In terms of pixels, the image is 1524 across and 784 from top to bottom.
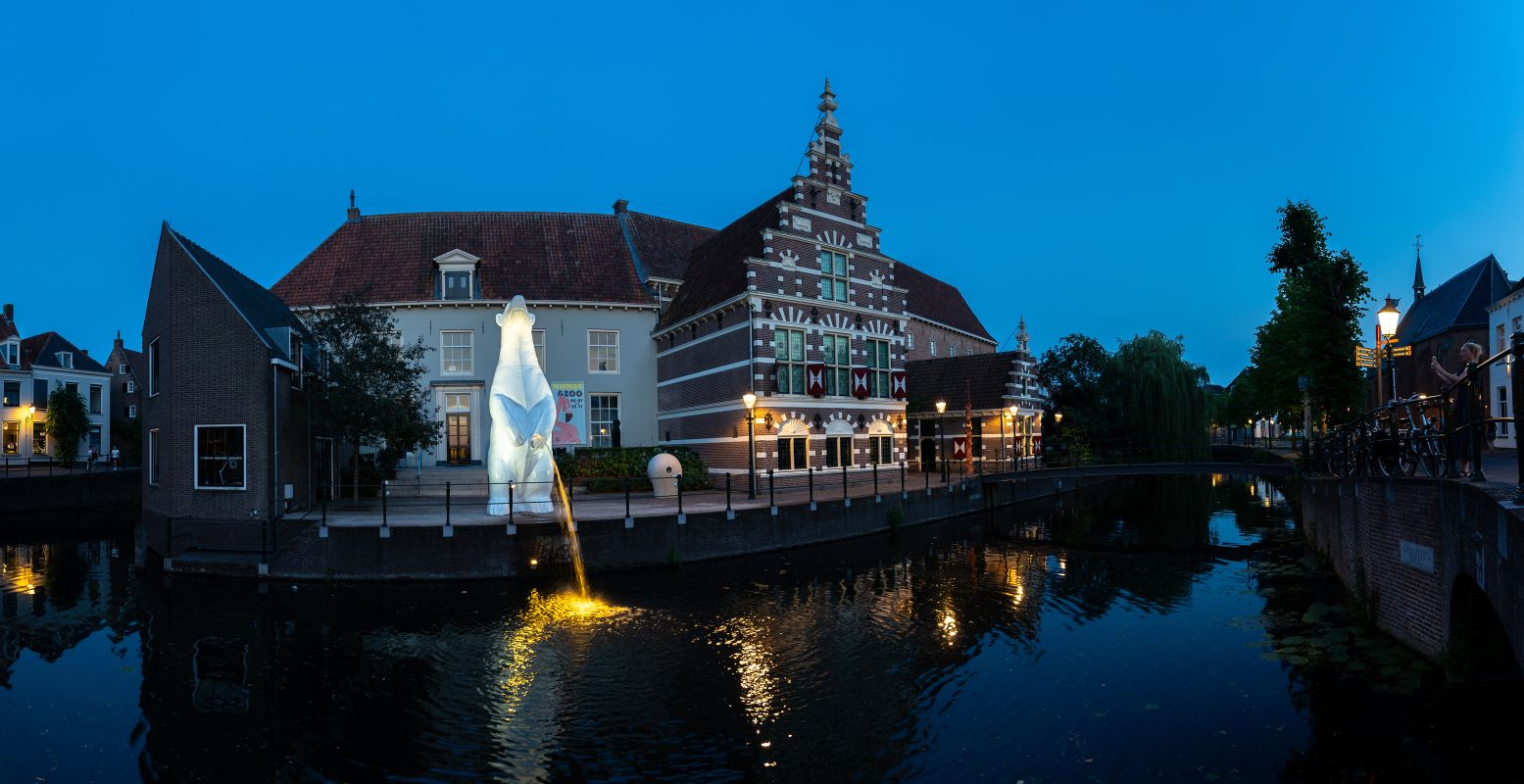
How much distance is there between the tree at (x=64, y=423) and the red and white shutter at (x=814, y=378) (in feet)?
135

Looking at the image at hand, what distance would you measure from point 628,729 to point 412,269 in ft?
91.7

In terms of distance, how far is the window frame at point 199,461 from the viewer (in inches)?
681

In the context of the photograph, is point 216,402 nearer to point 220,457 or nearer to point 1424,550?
point 220,457

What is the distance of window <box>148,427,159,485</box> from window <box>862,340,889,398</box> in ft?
72.7

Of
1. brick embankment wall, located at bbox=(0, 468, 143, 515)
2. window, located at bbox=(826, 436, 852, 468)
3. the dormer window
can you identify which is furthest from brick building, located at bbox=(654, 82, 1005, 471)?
brick embankment wall, located at bbox=(0, 468, 143, 515)

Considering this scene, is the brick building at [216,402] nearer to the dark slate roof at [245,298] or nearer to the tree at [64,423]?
the dark slate roof at [245,298]

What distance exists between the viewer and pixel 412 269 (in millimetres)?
31500

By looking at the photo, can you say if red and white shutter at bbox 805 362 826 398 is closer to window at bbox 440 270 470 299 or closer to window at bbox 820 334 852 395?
window at bbox 820 334 852 395

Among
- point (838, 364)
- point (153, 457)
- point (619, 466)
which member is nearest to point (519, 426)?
point (619, 466)

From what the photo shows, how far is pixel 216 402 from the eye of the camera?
17.7m

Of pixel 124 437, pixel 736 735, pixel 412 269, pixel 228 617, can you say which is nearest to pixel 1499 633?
pixel 736 735

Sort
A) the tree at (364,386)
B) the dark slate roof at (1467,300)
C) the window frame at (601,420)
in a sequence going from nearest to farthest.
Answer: the tree at (364,386) → the window frame at (601,420) → the dark slate roof at (1467,300)

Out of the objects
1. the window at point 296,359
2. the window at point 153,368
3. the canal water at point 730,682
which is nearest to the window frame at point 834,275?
the canal water at point 730,682

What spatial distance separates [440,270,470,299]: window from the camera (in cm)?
3091
